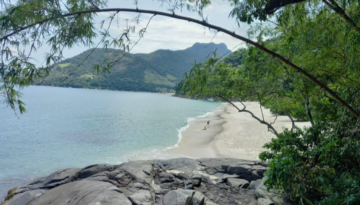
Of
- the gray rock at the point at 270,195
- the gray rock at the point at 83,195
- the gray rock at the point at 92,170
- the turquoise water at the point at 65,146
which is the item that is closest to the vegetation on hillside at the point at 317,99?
the gray rock at the point at 270,195

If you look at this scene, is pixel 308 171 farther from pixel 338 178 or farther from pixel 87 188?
pixel 87 188

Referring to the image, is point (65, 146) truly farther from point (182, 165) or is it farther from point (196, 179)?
point (196, 179)

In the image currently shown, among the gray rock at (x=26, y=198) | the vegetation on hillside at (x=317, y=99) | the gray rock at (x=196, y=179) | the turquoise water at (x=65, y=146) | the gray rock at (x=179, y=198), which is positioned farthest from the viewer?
the turquoise water at (x=65, y=146)

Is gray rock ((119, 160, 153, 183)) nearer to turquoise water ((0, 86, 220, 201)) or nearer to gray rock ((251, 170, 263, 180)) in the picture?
gray rock ((251, 170, 263, 180))

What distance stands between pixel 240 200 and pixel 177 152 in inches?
429

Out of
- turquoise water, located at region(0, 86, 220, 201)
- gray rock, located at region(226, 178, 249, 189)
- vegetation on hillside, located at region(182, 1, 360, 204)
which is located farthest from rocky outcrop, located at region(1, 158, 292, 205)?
turquoise water, located at region(0, 86, 220, 201)

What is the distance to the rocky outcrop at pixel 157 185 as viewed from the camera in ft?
19.8

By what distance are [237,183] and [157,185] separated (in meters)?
2.55

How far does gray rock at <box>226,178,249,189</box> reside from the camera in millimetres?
7694

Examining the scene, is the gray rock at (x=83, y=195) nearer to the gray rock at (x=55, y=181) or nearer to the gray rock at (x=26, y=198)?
the gray rock at (x=26, y=198)

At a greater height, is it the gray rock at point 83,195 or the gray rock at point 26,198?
the gray rock at point 83,195

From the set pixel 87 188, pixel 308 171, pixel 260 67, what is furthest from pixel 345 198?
pixel 87 188

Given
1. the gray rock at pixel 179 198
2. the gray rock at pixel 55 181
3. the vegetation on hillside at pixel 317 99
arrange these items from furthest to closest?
1. the gray rock at pixel 55 181
2. the gray rock at pixel 179 198
3. the vegetation on hillside at pixel 317 99

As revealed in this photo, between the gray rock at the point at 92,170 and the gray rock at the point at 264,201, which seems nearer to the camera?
the gray rock at the point at 264,201
